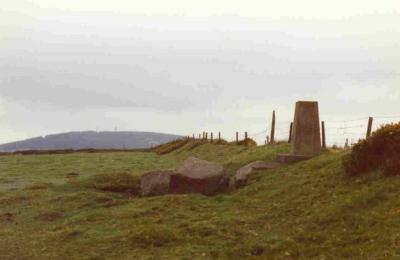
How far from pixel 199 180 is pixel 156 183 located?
231cm

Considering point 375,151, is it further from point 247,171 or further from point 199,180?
point 199,180

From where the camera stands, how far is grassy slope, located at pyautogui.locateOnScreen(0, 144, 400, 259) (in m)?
17.6

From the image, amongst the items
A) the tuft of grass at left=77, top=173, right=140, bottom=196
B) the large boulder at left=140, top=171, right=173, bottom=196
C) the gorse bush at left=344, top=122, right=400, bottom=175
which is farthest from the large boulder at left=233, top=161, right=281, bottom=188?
the gorse bush at left=344, top=122, right=400, bottom=175

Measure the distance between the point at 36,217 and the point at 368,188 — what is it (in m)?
13.3

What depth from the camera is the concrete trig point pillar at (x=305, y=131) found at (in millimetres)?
29828

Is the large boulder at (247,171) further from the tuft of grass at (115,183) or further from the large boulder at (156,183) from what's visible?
the tuft of grass at (115,183)

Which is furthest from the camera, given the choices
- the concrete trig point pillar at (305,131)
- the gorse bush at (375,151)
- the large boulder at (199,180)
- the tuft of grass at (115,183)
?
the tuft of grass at (115,183)

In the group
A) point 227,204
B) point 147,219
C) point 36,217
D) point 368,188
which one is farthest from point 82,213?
point 368,188

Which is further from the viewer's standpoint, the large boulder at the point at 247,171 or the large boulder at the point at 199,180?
the large boulder at the point at 247,171

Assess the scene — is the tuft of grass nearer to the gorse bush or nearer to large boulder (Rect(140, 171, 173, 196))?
large boulder (Rect(140, 171, 173, 196))

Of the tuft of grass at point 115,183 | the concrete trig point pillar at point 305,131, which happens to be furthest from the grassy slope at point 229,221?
the concrete trig point pillar at point 305,131

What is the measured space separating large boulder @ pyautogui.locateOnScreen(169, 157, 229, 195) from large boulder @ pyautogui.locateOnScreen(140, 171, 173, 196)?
539mm

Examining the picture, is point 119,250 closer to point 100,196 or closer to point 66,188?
point 100,196

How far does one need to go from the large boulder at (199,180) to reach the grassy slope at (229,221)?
145cm
